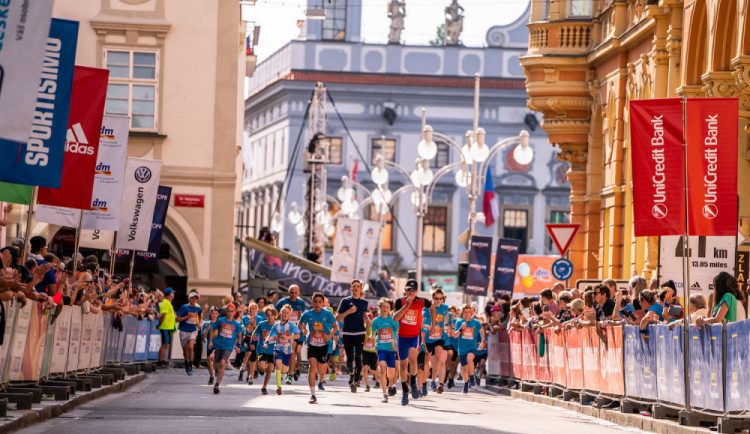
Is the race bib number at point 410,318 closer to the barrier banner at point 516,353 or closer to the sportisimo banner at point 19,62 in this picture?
the barrier banner at point 516,353

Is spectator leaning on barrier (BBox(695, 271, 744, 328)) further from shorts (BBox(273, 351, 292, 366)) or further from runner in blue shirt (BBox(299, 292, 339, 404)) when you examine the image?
shorts (BBox(273, 351, 292, 366))

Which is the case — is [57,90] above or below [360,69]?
below

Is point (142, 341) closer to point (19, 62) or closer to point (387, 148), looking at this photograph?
point (19, 62)

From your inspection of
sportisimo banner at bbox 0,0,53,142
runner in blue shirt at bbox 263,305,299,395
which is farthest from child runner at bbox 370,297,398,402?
sportisimo banner at bbox 0,0,53,142

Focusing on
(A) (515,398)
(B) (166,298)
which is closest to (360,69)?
(B) (166,298)

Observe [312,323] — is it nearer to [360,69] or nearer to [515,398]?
[515,398]

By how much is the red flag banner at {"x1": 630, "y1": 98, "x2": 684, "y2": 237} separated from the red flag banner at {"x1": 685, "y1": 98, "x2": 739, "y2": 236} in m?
0.42

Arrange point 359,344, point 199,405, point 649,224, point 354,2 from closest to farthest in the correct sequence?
point 649,224, point 199,405, point 359,344, point 354,2

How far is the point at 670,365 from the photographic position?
1905 centimetres

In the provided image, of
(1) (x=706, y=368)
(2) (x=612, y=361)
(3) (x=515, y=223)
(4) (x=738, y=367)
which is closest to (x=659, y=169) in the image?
(1) (x=706, y=368)

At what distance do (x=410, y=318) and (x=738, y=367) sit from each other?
8.93 m

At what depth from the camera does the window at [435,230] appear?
91.8 metres

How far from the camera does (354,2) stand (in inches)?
3573

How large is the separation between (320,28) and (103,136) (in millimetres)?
67954
